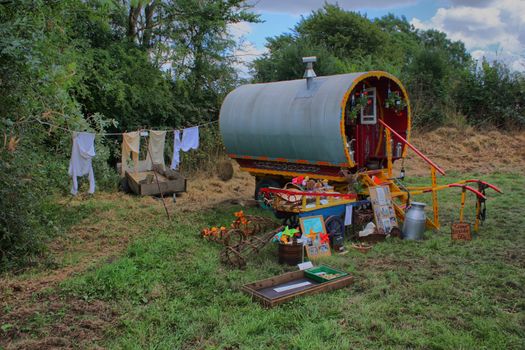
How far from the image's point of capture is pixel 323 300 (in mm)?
5637

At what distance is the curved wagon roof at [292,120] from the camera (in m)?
9.33

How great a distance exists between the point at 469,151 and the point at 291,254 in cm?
1444

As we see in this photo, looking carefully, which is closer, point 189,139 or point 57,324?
point 57,324

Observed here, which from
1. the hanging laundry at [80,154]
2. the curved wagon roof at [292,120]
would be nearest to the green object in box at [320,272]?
the curved wagon roof at [292,120]

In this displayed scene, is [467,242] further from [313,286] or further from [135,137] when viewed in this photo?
[135,137]

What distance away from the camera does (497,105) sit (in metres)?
21.5

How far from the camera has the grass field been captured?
15.3 ft

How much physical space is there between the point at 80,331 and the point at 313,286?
8.92ft

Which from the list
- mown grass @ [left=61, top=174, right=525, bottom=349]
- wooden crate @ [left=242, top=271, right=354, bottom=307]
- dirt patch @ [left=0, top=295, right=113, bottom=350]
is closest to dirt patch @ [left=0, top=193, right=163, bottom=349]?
dirt patch @ [left=0, top=295, right=113, bottom=350]

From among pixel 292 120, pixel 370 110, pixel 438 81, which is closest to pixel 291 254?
pixel 292 120

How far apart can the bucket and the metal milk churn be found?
232 cm

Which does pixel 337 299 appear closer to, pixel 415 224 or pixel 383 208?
pixel 415 224

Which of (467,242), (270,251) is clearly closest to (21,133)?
(270,251)

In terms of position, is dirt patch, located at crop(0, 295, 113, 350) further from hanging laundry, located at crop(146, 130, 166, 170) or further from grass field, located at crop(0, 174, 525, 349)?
hanging laundry, located at crop(146, 130, 166, 170)
